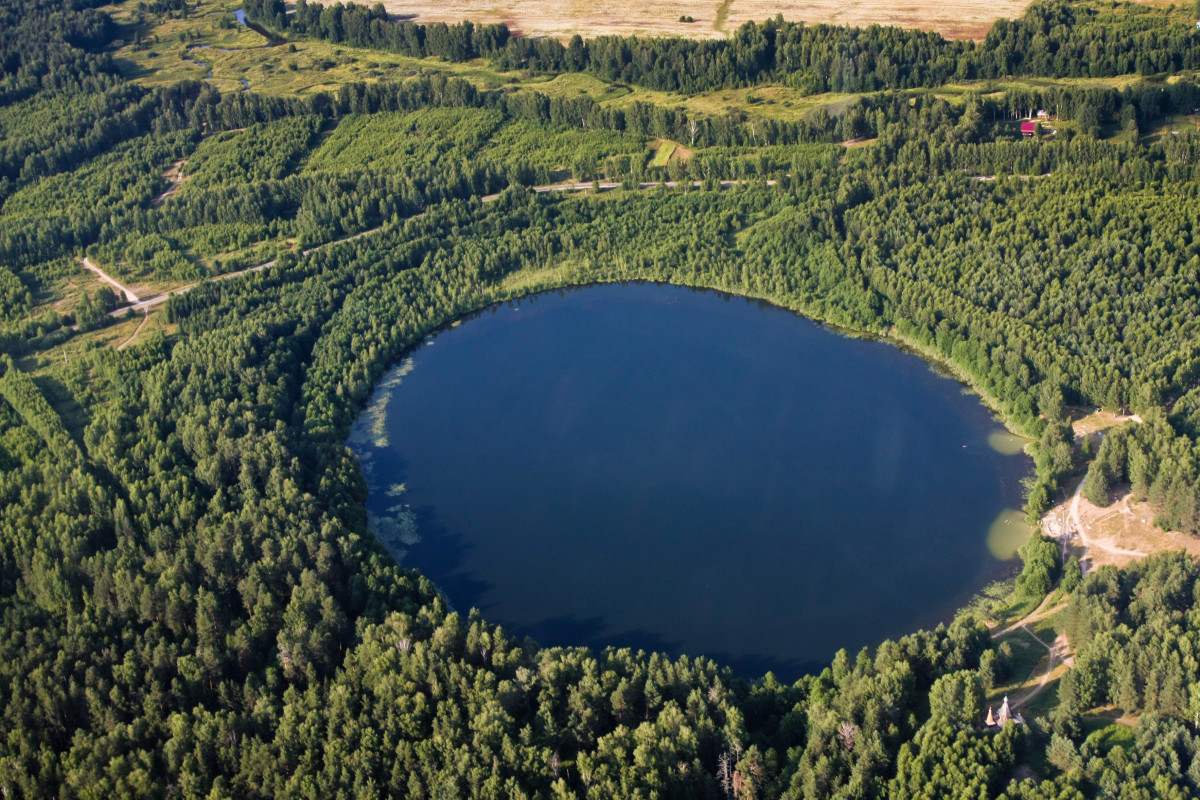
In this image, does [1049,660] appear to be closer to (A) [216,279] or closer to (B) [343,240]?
(B) [343,240]

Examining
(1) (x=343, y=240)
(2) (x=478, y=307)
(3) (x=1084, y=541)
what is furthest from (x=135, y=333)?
(3) (x=1084, y=541)

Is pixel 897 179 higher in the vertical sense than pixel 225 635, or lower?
higher

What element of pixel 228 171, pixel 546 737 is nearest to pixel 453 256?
pixel 228 171

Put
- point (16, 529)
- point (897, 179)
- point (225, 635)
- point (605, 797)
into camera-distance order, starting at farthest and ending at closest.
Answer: point (897, 179) < point (16, 529) < point (225, 635) < point (605, 797)

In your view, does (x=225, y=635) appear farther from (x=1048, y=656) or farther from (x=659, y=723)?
(x=1048, y=656)

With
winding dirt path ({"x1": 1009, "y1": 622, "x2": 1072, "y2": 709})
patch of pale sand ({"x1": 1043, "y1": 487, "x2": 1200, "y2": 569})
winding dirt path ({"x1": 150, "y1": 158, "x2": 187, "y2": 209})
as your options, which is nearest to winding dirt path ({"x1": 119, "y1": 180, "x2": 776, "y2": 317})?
winding dirt path ({"x1": 150, "y1": 158, "x2": 187, "y2": 209})

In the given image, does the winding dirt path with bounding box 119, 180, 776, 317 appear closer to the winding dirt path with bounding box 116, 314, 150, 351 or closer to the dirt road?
the winding dirt path with bounding box 116, 314, 150, 351
